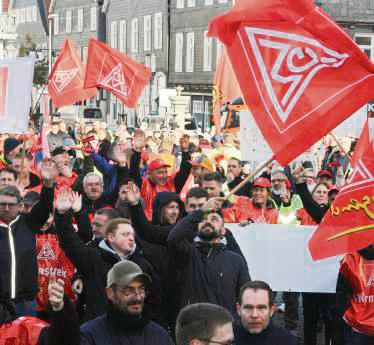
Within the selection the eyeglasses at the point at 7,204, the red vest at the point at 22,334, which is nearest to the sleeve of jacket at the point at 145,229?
the eyeglasses at the point at 7,204

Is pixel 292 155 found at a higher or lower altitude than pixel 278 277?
higher

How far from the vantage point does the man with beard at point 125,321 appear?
578 cm

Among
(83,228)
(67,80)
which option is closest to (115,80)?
(67,80)

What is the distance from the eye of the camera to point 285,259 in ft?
31.7

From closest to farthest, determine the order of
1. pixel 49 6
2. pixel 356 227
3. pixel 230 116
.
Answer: pixel 356 227 < pixel 230 116 < pixel 49 6

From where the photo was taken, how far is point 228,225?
966 centimetres

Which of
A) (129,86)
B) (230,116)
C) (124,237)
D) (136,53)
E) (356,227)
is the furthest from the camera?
(136,53)

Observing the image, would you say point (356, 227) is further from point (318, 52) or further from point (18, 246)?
point (18, 246)

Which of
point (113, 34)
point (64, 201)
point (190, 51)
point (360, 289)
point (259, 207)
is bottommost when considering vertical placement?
point (360, 289)

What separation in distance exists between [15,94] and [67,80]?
27.6 ft

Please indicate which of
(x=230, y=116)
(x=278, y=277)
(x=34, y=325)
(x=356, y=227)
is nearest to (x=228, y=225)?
(x=278, y=277)

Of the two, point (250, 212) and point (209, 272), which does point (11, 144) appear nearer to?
point (250, 212)

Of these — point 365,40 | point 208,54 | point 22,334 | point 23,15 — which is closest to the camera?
point 22,334

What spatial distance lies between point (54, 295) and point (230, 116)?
19.6 m
